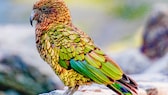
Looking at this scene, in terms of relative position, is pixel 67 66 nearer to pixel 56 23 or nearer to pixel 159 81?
pixel 56 23

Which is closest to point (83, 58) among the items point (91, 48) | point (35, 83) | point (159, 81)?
point (91, 48)

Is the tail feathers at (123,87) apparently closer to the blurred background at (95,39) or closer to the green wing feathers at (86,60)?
the green wing feathers at (86,60)

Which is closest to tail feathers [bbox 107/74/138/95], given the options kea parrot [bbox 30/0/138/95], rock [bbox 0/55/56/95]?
kea parrot [bbox 30/0/138/95]

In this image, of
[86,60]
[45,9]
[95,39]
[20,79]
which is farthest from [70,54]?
[95,39]

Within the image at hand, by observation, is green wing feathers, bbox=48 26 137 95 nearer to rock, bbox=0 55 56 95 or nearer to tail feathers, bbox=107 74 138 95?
tail feathers, bbox=107 74 138 95

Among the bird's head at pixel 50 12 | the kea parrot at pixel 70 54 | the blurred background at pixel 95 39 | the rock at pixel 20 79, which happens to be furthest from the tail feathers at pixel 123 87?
the rock at pixel 20 79

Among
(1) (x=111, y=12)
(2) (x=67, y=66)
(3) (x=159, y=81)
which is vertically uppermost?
(1) (x=111, y=12)
